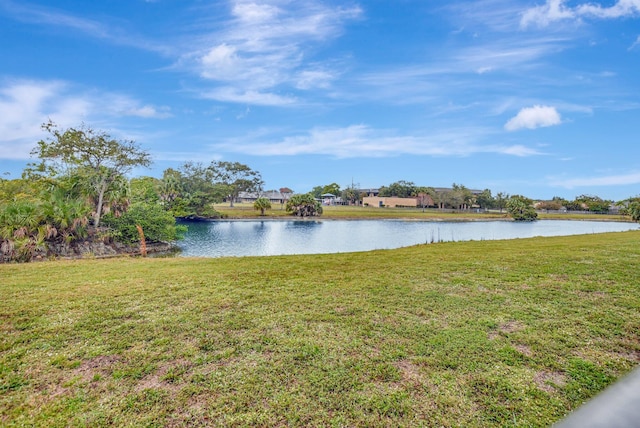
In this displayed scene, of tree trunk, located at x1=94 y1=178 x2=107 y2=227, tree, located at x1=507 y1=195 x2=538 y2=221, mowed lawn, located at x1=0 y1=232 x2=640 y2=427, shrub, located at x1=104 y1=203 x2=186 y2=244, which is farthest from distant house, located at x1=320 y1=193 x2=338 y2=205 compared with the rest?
mowed lawn, located at x1=0 y1=232 x2=640 y2=427

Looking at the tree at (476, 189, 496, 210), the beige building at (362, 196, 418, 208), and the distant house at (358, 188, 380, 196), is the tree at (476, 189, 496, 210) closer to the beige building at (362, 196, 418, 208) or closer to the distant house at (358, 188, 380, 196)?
the beige building at (362, 196, 418, 208)

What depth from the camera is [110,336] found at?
4066 millimetres

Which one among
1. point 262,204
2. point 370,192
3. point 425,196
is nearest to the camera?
point 262,204

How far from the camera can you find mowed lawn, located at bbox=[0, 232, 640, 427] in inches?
110

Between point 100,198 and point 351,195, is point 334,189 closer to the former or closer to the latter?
point 351,195

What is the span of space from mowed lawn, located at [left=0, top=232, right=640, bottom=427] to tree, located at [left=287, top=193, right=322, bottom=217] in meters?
48.1

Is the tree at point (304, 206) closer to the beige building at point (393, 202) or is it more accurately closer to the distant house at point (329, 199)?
the beige building at point (393, 202)

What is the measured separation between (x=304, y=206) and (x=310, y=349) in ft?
169

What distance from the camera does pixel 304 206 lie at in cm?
5512

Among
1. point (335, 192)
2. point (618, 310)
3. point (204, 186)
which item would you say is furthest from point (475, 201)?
point (618, 310)

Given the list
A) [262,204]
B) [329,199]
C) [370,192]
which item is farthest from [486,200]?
[262,204]

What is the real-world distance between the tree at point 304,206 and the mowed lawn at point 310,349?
1894 inches

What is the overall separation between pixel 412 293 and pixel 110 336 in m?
4.56

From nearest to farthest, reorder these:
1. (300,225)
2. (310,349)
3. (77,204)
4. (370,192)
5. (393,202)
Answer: (310,349)
(77,204)
(300,225)
(393,202)
(370,192)
